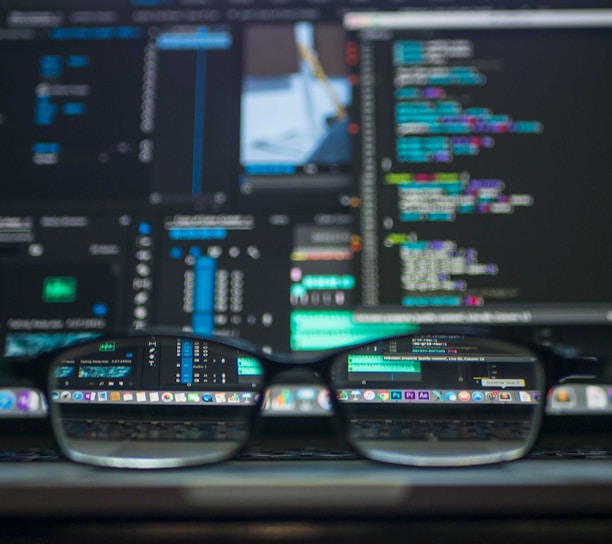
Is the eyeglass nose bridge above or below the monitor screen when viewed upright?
below

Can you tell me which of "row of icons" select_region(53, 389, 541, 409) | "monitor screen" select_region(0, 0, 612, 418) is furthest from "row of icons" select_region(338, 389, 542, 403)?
"monitor screen" select_region(0, 0, 612, 418)

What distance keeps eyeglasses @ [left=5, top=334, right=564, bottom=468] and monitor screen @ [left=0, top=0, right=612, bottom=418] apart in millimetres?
114

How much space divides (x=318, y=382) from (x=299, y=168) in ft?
0.91

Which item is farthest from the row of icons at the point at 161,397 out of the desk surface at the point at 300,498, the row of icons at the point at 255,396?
the desk surface at the point at 300,498

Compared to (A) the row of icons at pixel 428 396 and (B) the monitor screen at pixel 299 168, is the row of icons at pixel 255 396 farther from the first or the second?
(B) the monitor screen at pixel 299 168

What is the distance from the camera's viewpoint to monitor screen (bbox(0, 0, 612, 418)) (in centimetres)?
53

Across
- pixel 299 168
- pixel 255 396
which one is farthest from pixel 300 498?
pixel 299 168

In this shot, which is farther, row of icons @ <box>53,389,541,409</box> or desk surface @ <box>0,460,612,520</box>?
row of icons @ <box>53,389,541,409</box>

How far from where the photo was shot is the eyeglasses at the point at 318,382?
1.26 ft

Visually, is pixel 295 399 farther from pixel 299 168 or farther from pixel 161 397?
pixel 299 168

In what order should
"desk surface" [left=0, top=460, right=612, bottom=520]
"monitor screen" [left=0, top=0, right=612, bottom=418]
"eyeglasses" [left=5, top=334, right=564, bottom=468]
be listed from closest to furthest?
"desk surface" [left=0, top=460, right=612, bottom=520], "eyeglasses" [left=5, top=334, right=564, bottom=468], "monitor screen" [left=0, top=0, right=612, bottom=418]

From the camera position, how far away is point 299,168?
57cm

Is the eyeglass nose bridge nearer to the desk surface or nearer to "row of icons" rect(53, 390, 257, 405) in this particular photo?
"row of icons" rect(53, 390, 257, 405)

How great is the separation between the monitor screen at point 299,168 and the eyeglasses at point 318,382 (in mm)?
114
